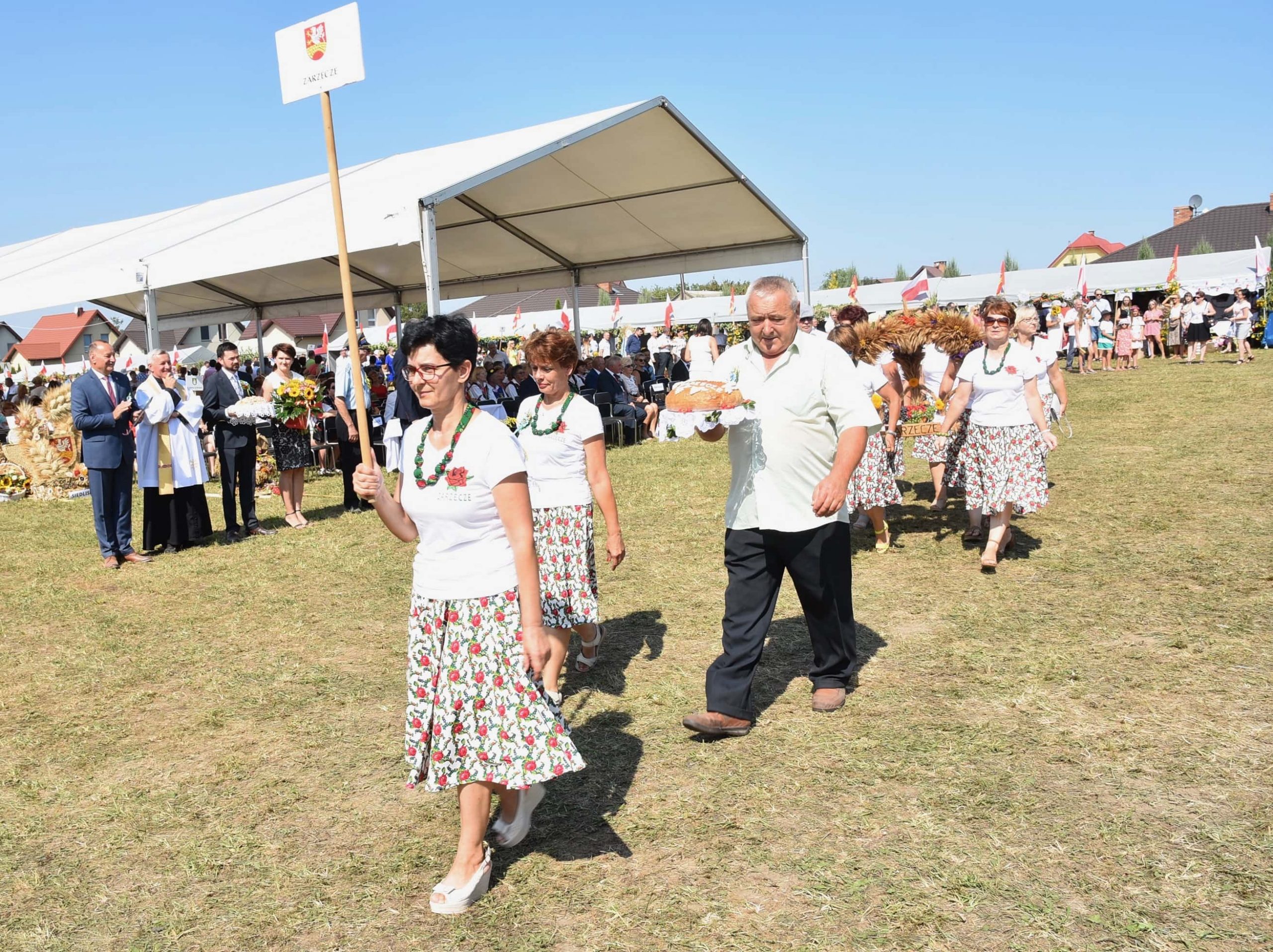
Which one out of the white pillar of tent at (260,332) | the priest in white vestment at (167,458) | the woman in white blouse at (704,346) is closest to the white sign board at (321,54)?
the priest in white vestment at (167,458)

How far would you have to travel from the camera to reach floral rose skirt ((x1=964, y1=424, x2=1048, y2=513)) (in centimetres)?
679

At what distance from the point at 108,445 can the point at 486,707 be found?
7.08m

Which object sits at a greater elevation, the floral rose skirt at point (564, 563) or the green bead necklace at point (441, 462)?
the green bead necklace at point (441, 462)

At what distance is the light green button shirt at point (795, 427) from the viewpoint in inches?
171

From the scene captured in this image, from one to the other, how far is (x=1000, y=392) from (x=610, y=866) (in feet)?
15.9

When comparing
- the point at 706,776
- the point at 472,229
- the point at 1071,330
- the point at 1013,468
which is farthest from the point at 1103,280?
the point at 706,776

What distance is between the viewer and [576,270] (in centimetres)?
1900

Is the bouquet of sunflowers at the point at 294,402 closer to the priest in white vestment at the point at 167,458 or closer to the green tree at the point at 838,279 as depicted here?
the priest in white vestment at the point at 167,458

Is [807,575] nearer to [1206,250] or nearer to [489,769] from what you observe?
[489,769]

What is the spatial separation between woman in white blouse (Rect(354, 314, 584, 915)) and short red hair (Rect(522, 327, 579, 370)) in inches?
66.0

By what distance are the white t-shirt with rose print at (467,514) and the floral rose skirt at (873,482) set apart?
4806 mm

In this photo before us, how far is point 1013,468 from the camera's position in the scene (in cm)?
679

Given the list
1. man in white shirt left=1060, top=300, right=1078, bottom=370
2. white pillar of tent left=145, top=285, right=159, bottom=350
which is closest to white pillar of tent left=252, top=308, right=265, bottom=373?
white pillar of tent left=145, top=285, right=159, bottom=350

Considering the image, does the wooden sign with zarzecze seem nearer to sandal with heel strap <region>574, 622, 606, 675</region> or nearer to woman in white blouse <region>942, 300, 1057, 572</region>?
woman in white blouse <region>942, 300, 1057, 572</region>
